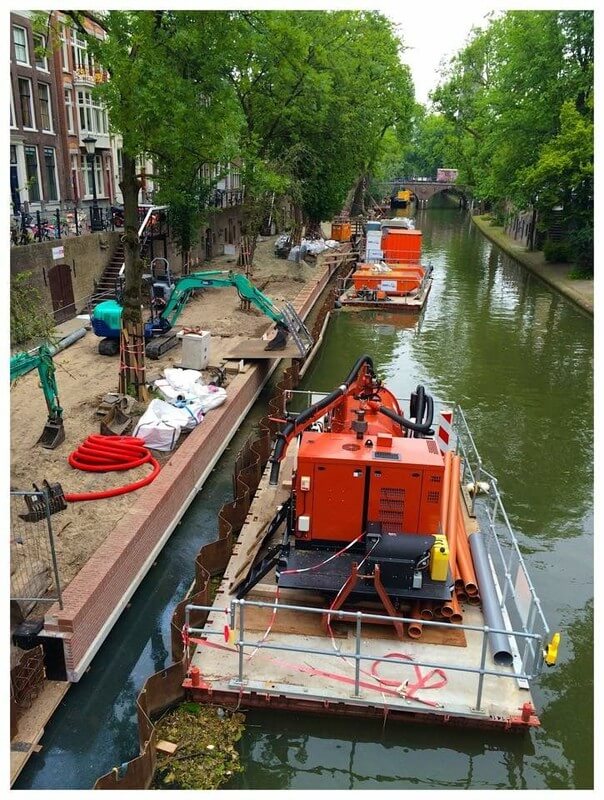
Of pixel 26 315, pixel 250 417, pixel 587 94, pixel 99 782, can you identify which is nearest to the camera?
pixel 99 782

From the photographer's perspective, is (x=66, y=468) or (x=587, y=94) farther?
(x=587, y=94)

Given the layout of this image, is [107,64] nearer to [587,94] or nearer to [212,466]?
[212,466]

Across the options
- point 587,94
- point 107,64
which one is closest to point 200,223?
point 107,64

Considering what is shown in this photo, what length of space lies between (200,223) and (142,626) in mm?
24479

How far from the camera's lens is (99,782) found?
25.2ft

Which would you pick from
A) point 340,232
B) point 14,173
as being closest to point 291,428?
point 14,173

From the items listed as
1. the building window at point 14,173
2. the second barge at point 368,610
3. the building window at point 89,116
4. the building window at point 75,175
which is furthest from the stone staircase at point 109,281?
the second barge at point 368,610

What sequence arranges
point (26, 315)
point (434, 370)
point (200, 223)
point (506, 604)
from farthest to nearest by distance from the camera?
point (200, 223) → point (434, 370) → point (26, 315) → point (506, 604)

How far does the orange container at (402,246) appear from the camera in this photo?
136ft

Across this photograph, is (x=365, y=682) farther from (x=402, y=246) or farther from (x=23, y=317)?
(x=402, y=246)

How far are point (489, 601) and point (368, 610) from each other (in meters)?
1.91

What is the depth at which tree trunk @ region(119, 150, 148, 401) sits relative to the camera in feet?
57.2

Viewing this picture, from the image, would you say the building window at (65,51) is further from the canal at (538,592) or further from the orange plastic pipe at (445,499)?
the orange plastic pipe at (445,499)

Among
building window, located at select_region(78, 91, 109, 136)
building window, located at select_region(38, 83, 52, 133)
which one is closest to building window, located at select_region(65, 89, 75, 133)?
building window, located at select_region(78, 91, 109, 136)
